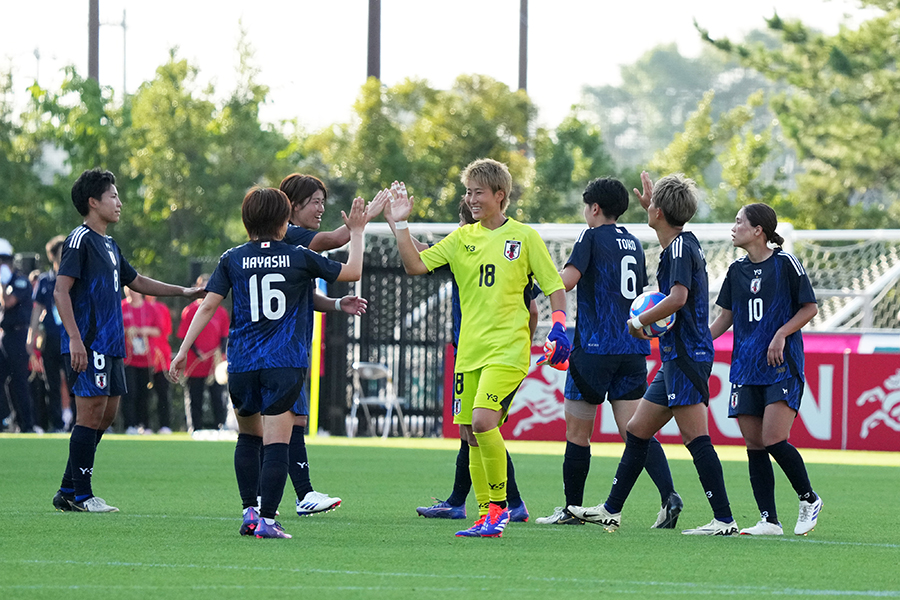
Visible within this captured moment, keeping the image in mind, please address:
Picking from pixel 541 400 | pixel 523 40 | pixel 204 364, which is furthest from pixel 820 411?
pixel 523 40

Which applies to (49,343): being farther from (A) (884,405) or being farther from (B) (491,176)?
(B) (491,176)

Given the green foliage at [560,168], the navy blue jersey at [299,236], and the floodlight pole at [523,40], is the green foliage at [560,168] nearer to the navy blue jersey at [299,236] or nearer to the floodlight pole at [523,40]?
the floodlight pole at [523,40]

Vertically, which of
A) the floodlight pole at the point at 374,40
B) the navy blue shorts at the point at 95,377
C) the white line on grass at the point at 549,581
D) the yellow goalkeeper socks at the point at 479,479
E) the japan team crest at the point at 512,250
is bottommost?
the white line on grass at the point at 549,581

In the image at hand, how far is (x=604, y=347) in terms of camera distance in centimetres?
771

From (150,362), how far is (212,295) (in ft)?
36.7

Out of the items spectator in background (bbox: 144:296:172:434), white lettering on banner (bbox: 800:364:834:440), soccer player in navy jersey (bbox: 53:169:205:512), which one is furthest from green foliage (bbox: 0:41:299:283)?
soccer player in navy jersey (bbox: 53:169:205:512)

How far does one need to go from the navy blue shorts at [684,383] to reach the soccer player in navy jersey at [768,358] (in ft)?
0.94

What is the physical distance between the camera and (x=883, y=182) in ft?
98.9

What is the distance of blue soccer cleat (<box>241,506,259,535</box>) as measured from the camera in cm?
684

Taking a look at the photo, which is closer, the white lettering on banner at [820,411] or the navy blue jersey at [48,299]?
the white lettering on banner at [820,411]

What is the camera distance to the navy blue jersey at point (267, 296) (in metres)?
6.74

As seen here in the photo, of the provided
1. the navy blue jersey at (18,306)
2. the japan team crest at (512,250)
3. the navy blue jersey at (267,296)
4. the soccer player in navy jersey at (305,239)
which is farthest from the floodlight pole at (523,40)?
the navy blue jersey at (267,296)

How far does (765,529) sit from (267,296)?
299 centimetres

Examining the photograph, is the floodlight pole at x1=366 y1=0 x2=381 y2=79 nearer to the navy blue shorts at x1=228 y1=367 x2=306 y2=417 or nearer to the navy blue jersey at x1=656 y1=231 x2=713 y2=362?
the navy blue jersey at x1=656 y1=231 x2=713 y2=362
